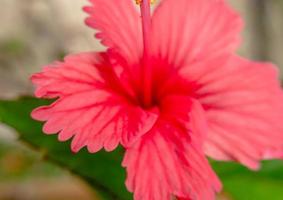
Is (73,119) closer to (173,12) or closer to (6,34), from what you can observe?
(173,12)

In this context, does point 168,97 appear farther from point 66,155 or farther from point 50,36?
point 50,36

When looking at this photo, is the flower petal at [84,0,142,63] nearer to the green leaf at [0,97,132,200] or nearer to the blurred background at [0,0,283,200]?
the green leaf at [0,97,132,200]

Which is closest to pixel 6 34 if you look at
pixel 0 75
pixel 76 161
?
pixel 0 75

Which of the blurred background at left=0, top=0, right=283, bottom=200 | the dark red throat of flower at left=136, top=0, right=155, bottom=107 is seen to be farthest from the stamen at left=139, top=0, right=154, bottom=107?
the blurred background at left=0, top=0, right=283, bottom=200

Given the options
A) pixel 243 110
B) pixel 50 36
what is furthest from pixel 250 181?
pixel 50 36

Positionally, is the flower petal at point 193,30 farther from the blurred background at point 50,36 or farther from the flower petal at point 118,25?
the blurred background at point 50,36

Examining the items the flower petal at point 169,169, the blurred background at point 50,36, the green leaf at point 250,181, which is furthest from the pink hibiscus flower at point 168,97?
the blurred background at point 50,36
